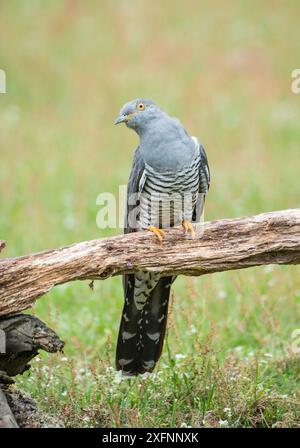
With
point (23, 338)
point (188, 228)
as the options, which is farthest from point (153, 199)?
point (23, 338)

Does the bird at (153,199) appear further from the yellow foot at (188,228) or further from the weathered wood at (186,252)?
the weathered wood at (186,252)

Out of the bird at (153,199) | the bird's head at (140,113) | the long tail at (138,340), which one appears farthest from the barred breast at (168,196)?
the long tail at (138,340)

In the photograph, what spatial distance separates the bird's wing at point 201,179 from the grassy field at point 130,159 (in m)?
0.61

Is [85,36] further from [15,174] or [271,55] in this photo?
[15,174]

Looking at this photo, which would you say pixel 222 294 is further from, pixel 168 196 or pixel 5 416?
pixel 5 416

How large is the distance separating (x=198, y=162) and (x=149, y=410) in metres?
1.69

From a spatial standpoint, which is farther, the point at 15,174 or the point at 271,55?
the point at 271,55

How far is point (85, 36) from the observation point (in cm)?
1608

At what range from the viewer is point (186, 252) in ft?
13.7

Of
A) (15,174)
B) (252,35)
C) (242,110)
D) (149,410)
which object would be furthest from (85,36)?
(149,410)

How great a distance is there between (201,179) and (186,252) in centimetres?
104

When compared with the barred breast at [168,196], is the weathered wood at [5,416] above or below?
below

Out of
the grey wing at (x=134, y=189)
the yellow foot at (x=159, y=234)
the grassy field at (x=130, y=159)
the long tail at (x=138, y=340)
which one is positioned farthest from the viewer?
the grey wing at (x=134, y=189)

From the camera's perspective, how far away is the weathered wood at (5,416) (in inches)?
144
